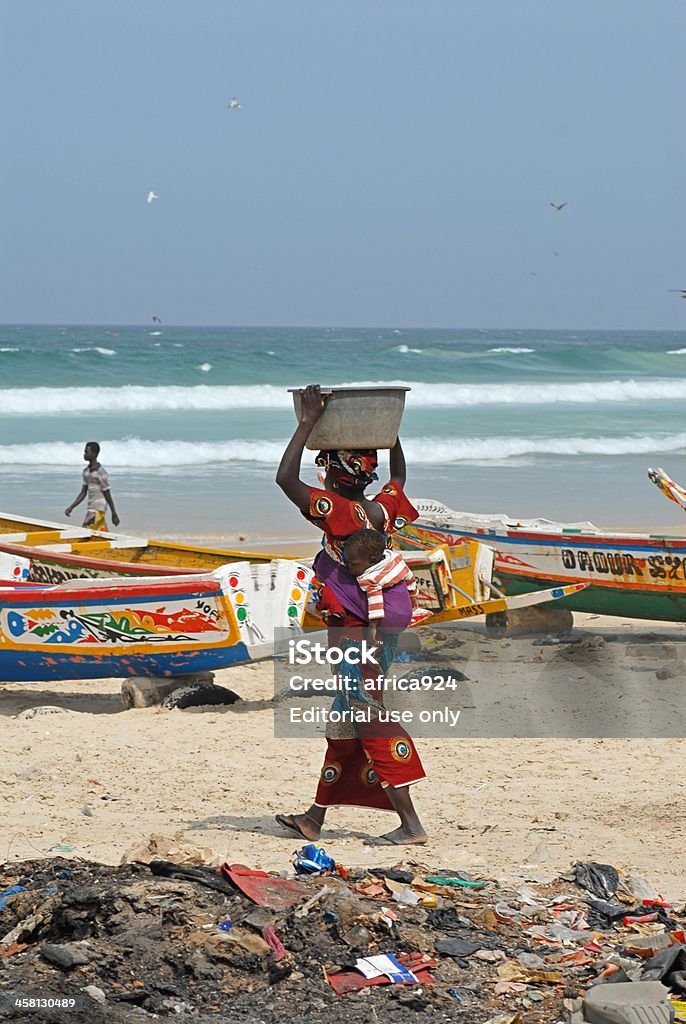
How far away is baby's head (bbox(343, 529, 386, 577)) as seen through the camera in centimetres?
521

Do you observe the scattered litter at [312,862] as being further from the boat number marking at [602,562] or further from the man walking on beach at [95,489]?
the man walking on beach at [95,489]

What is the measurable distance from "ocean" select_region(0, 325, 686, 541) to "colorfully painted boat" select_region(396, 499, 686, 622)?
4.76 metres

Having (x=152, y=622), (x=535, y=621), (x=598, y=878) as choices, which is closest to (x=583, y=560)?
(x=535, y=621)

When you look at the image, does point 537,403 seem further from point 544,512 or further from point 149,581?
point 149,581

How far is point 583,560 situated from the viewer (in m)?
9.70

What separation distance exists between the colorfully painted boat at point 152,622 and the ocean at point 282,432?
6.74 metres

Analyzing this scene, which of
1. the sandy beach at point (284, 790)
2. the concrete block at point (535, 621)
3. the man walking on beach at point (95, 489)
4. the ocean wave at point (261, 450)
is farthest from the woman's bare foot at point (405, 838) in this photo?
the ocean wave at point (261, 450)

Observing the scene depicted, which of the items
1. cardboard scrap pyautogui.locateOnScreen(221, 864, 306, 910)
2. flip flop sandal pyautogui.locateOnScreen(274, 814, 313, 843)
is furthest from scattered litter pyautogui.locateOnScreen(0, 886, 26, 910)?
flip flop sandal pyautogui.locateOnScreen(274, 814, 313, 843)

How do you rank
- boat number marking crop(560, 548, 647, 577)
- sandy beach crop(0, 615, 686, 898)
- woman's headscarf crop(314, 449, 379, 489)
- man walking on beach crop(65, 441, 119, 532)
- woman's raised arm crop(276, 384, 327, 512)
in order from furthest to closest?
man walking on beach crop(65, 441, 119, 532) < boat number marking crop(560, 548, 647, 577) < sandy beach crop(0, 615, 686, 898) < woman's headscarf crop(314, 449, 379, 489) < woman's raised arm crop(276, 384, 327, 512)

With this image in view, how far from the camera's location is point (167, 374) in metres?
42.0

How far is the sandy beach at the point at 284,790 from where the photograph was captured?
18.1 ft

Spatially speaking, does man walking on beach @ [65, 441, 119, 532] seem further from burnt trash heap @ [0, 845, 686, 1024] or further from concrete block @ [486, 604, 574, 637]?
burnt trash heap @ [0, 845, 686, 1024]

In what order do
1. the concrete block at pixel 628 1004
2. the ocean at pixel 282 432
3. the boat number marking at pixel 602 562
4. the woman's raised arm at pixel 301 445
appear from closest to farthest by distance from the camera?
1. the concrete block at pixel 628 1004
2. the woman's raised arm at pixel 301 445
3. the boat number marking at pixel 602 562
4. the ocean at pixel 282 432

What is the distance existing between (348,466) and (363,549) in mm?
338
